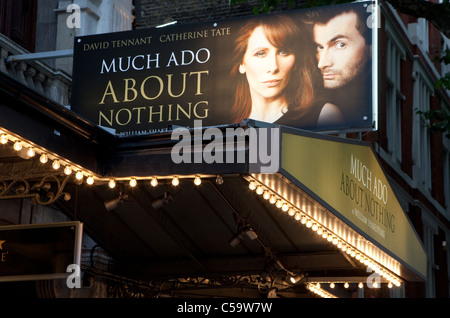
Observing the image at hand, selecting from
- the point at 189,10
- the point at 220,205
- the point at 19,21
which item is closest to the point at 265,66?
the point at 220,205

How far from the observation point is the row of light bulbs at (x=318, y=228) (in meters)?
9.48

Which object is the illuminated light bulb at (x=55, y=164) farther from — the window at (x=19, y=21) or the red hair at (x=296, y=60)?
the window at (x=19, y=21)

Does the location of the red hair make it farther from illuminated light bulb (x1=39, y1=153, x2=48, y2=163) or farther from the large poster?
illuminated light bulb (x1=39, y1=153, x2=48, y2=163)

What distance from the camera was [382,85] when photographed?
75.8 feet

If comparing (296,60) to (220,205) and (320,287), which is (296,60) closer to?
(220,205)

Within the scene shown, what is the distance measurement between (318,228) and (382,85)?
1274cm

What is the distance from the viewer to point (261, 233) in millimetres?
12430

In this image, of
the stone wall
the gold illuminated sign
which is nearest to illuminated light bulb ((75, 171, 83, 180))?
the gold illuminated sign

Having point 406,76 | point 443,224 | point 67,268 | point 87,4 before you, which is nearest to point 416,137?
point 406,76

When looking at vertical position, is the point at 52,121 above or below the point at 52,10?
below

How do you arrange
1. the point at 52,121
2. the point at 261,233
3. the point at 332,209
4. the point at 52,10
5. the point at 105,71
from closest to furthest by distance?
the point at 52,121 → the point at 332,209 → the point at 105,71 → the point at 261,233 → the point at 52,10

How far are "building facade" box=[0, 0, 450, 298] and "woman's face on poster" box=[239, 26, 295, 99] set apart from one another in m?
2.17

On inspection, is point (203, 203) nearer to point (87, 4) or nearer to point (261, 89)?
point (261, 89)
